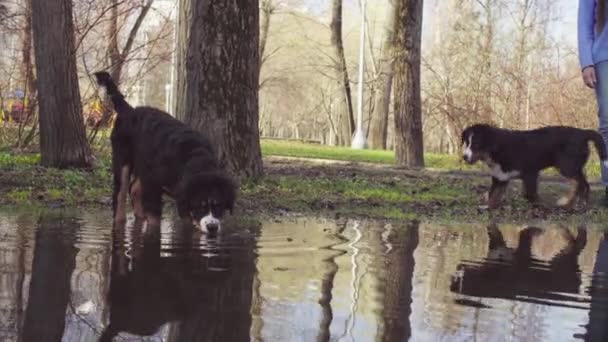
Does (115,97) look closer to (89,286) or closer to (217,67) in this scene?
(217,67)

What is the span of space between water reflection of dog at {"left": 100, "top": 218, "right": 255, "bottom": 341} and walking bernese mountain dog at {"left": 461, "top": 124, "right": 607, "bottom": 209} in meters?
5.58

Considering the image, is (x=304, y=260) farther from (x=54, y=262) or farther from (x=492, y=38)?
(x=492, y=38)

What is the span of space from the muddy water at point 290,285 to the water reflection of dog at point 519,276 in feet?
0.04

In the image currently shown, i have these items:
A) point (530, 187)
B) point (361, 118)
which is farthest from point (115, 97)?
point (361, 118)

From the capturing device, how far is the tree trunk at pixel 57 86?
12219mm

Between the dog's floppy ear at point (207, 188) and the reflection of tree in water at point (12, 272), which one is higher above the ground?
Result: the dog's floppy ear at point (207, 188)

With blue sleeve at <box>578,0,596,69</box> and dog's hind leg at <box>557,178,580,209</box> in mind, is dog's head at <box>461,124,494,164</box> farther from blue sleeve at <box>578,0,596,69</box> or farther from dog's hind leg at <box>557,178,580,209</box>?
blue sleeve at <box>578,0,596,69</box>

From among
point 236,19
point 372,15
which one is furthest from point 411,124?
point 372,15

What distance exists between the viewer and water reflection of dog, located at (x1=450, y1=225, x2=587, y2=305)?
4.44m

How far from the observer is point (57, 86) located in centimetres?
1230

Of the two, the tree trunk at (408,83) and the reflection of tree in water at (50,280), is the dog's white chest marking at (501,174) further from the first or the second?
the tree trunk at (408,83)

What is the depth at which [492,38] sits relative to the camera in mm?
31953

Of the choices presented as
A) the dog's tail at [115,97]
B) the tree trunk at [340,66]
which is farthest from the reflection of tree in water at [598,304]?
the tree trunk at [340,66]

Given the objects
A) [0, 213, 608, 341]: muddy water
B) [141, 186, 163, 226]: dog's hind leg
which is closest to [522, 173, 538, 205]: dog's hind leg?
[0, 213, 608, 341]: muddy water
